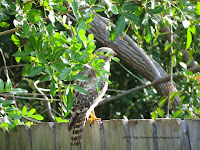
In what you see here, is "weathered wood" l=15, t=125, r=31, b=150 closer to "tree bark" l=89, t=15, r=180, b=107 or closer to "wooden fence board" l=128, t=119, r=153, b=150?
"wooden fence board" l=128, t=119, r=153, b=150

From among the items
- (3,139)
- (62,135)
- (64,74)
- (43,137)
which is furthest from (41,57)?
(3,139)

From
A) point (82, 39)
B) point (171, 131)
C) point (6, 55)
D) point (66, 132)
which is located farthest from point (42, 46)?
point (6, 55)

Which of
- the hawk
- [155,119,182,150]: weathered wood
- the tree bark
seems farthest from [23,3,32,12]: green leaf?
the tree bark

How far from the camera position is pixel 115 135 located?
10.0 feet

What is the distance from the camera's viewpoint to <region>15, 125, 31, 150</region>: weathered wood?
3694 millimetres

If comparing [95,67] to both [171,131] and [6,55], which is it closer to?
[171,131]

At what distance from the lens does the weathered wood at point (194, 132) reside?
2643mm

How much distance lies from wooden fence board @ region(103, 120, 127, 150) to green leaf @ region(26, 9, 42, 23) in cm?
101

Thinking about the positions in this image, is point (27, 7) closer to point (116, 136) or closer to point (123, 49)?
point (116, 136)

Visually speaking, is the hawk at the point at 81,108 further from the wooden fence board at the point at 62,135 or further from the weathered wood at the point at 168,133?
the weathered wood at the point at 168,133

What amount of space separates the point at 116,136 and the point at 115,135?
12mm

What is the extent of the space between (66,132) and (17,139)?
654mm

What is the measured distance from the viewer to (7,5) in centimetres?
304

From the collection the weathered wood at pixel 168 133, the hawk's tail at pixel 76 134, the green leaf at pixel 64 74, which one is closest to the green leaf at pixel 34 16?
the green leaf at pixel 64 74
